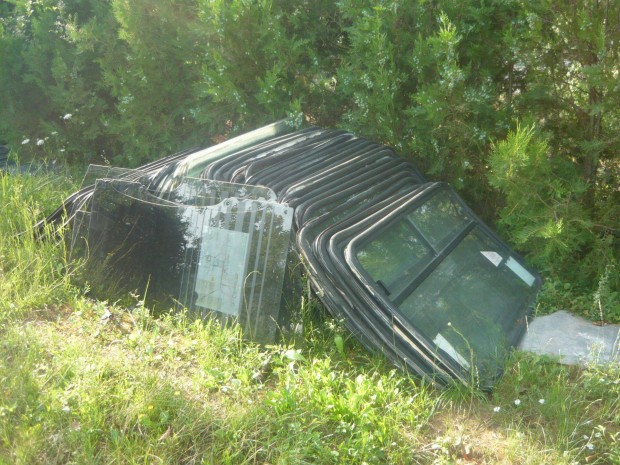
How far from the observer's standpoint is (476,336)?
371 cm

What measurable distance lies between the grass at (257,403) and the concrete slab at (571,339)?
0.41 feet

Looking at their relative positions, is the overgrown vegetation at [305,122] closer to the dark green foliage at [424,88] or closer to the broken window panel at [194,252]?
the dark green foliage at [424,88]

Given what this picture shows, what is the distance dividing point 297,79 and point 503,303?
104 inches

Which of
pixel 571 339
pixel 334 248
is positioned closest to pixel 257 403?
pixel 334 248

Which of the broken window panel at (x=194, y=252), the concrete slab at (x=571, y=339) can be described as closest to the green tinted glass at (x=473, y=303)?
the concrete slab at (x=571, y=339)

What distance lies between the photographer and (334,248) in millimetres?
3559

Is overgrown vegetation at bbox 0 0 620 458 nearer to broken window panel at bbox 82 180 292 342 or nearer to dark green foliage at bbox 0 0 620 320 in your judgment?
dark green foliage at bbox 0 0 620 320

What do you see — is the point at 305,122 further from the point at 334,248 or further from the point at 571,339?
the point at 571,339

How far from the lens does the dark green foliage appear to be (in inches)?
164

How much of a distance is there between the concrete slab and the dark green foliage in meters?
0.20

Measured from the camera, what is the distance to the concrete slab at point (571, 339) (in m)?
3.54

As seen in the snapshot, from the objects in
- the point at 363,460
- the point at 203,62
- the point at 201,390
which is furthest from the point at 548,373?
the point at 203,62

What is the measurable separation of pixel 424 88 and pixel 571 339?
1.96 meters

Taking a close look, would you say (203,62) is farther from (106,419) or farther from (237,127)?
(106,419)
